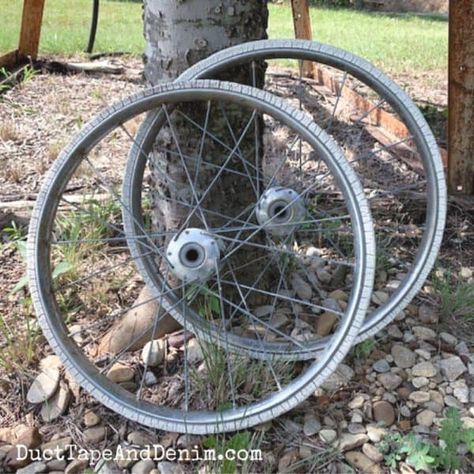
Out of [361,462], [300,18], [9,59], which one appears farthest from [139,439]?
[9,59]

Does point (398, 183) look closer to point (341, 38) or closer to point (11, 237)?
point (11, 237)

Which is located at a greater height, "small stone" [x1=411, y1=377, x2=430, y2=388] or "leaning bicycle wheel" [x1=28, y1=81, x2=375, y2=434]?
"leaning bicycle wheel" [x1=28, y1=81, x2=375, y2=434]

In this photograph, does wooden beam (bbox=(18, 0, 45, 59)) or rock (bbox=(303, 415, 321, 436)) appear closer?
rock (bbox=(303, 415, 321, 436))

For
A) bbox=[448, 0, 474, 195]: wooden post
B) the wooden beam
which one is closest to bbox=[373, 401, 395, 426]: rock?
bbox=[448, 0, 474, 195]: wooden post

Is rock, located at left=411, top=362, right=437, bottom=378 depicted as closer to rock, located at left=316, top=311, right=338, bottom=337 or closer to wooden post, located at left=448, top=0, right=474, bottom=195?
rock, located at left=316, top=311, right=338, bottom=337

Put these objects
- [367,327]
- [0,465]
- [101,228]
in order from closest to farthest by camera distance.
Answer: [0,465]
[367,327]
[101,228]

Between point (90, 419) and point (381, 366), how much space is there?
0.80 m

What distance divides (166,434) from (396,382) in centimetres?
63

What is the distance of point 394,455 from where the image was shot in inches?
59.9

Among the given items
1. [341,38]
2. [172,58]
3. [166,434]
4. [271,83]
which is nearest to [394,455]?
[166,434]

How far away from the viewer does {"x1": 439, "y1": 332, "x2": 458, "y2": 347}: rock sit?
1927 millimetres

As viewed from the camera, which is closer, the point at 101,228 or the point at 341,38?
the point at 101,228

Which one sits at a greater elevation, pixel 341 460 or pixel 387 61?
pixel 387 61

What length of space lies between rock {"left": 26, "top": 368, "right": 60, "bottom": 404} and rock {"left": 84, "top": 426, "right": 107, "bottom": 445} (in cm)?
16
